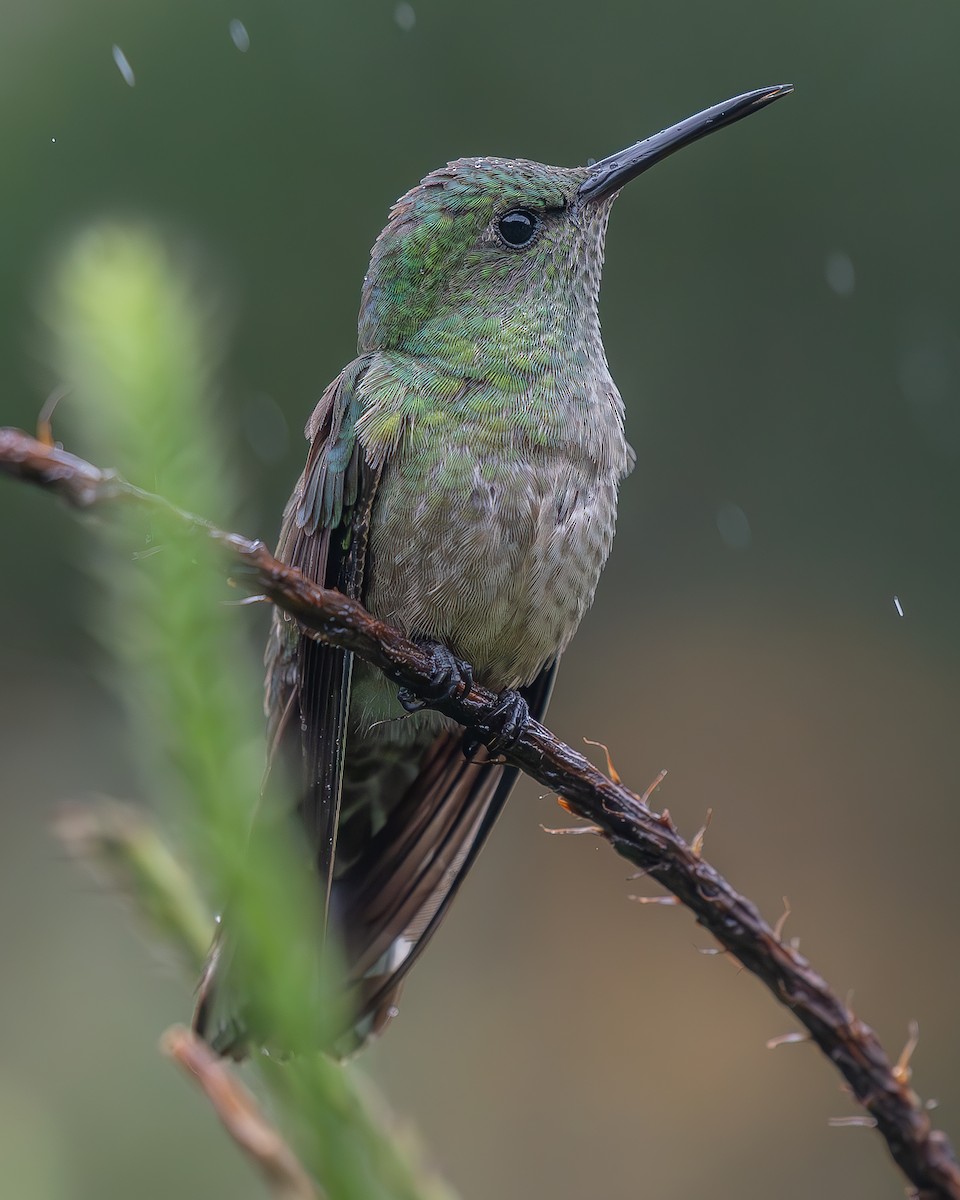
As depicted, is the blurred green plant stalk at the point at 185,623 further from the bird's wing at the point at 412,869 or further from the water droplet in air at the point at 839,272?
the water droplet in air at the point at 839,272

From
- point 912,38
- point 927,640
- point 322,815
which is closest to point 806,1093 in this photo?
point 927,640

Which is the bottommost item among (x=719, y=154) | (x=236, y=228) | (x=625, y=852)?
(x=625, y=852)

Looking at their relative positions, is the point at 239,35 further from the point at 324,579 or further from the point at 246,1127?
the point at 246,1127

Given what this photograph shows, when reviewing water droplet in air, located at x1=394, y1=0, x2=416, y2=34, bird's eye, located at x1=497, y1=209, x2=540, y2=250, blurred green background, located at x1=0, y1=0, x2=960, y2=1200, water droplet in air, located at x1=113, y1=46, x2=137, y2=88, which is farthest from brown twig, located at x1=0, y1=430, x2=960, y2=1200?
water droplet in air, located at x1=394, y1=0, x2=416, y2=34

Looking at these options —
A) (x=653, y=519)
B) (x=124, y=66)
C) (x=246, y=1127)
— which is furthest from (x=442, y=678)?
(x=653, y=519)

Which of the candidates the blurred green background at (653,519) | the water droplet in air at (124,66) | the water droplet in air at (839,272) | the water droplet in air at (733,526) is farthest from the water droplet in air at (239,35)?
the water droplet in air at (733,526)

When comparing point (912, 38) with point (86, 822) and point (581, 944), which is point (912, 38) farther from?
point (86, 822)
